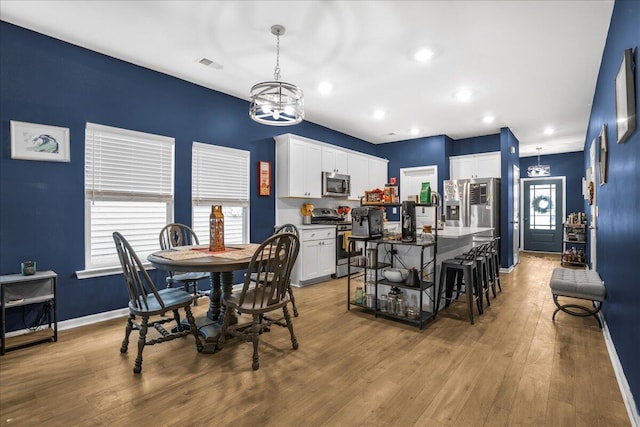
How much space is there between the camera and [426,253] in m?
3.50

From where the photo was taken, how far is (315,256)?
202 inches

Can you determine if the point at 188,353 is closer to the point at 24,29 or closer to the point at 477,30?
the point at 24,29

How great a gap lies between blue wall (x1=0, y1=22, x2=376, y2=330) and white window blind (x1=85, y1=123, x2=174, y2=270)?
0.09 meters

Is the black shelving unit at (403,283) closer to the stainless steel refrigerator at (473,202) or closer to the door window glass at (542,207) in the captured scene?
the stainless steel refrigerator at (473,202)

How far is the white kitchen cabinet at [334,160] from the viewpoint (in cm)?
561

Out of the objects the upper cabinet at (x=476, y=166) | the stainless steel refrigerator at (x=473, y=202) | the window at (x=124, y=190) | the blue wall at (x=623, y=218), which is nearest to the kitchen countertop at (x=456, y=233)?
the blue wall at (x=623, y=218)

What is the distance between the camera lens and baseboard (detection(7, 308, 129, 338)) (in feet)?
9.54

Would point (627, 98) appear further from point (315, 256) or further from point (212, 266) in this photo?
point (315, 256)

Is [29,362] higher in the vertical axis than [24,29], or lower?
lower

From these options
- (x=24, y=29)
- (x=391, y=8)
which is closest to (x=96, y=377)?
(x=24, y=29)

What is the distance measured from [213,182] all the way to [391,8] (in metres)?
2.91

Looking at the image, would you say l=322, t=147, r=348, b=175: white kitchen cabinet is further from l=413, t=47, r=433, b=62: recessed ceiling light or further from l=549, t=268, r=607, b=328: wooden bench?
l=549, t=268, r=607, b=328: wooden bench

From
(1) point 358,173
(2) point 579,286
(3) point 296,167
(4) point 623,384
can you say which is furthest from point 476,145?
(4) point 623,384

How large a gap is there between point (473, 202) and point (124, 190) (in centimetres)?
578
